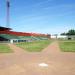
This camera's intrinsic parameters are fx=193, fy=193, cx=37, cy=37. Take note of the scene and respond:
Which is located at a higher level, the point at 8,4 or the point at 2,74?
the point at 8,4

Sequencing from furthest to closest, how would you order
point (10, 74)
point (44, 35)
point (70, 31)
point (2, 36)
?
point (70, 31) < point (44, 35) < point (2, 36) < point (10, 74)

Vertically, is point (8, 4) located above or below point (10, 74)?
above

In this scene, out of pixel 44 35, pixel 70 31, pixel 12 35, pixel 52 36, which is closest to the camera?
pixel 12 35

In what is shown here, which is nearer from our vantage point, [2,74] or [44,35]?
[2,74]

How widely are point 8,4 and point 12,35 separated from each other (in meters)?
14.3

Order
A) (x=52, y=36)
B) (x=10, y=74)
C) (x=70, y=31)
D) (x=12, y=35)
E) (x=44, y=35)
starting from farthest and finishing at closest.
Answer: (x=70, y=31) < (x=52, y=36) < (x=44, y=35) < (x=12, y=35) < (x=10, y=74)

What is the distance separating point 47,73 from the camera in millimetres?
11312

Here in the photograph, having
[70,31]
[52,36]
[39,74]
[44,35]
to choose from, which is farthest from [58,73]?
[70,31]

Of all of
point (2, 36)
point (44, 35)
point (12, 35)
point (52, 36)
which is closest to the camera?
point (2, 36)

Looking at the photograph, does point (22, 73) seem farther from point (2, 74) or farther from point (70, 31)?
point (70, 31)

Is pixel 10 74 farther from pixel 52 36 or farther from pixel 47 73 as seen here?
pixel 52 36

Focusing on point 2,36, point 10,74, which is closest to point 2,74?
point 10,74

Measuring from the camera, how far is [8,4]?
88188 millimetres

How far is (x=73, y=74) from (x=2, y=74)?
4069 mm
